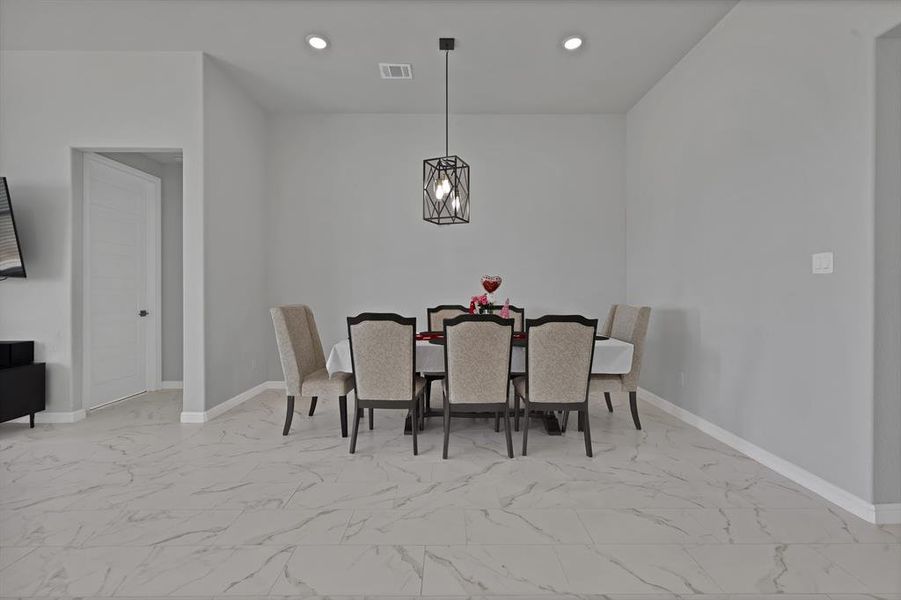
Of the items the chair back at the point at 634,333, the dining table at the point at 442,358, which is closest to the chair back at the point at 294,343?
the dining table at the point at 442,358

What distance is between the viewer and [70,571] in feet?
5.86

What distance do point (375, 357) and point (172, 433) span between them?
1.86 m

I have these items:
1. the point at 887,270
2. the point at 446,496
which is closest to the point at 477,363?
the point at 446,496

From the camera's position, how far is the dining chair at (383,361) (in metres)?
2.96

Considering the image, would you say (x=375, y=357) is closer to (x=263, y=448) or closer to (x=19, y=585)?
(x=263, y=448)

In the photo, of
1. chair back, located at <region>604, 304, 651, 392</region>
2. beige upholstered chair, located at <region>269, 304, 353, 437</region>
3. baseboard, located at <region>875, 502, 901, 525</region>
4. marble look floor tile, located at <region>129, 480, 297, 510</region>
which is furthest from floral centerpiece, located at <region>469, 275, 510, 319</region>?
baseboard, located at <region>875, 502, 901, 525</region>

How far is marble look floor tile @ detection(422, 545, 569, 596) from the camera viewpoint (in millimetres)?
1680

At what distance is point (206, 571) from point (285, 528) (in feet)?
1.22

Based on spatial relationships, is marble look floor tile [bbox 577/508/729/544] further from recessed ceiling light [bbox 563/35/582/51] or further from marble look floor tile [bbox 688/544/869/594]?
recessed ceiling light [bbox 563/35/582/51]

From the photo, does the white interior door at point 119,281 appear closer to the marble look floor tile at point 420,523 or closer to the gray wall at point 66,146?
the gray wall at point 66,146

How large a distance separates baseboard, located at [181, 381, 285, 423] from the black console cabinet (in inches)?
42.0

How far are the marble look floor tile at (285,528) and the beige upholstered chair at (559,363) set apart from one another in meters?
1.34

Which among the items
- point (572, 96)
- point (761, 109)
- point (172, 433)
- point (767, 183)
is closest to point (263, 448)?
point (172, 433)

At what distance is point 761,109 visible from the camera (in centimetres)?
296
